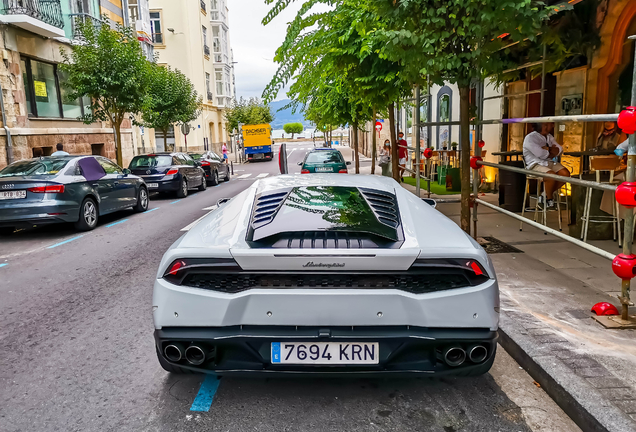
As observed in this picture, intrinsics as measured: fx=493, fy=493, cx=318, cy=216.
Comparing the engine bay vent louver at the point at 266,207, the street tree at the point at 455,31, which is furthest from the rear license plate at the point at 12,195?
the engine bay vent louver at the point at 266,207

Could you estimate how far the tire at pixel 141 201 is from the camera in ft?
42.3

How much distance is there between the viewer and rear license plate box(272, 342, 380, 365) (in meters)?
2.74

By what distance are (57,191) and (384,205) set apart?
25.7ft

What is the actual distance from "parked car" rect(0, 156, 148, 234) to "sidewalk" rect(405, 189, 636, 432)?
7761 millimetres

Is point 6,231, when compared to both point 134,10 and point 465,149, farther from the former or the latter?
point 134,10

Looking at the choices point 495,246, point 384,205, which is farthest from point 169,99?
point 384,205

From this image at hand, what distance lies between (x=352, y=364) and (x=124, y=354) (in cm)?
220

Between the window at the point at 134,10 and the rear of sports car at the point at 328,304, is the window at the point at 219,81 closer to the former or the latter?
the window at the point at 134,10

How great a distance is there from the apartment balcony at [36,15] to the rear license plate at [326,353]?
1958 centimetres

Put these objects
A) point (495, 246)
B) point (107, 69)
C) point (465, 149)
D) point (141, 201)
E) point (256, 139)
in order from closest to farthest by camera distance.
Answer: point (465, 149)
point (495, 246)
point (141, 201)
point (107, 69)
point (256, 139)

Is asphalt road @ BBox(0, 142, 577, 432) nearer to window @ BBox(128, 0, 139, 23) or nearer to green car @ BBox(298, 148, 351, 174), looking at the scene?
green car @ BBox(298, 148, 351, 174)

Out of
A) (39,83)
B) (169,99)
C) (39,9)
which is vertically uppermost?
(39,9)

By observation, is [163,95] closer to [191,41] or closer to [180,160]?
[180,160]

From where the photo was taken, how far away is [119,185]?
1163 cm
